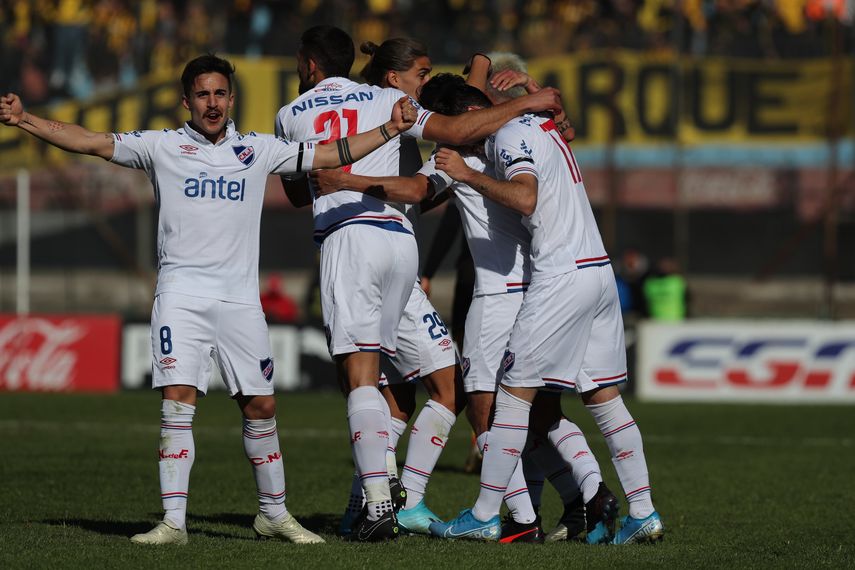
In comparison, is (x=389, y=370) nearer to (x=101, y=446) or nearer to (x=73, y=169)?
(x=101, y=446)

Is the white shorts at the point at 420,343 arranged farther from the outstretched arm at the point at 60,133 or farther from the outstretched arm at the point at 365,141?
the outstretched arm at the point at 60,133

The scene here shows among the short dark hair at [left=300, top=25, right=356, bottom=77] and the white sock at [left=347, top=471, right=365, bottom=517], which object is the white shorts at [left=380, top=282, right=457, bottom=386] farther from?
the short dark hair at [left=300, top=25, right=356, bottom=77]

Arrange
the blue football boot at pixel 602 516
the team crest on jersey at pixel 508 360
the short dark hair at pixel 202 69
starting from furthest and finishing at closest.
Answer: the blue football boot at pixel 602 516 → the team crest on jersey at pixel 508 360 → the short dark hair at pixel 202 69

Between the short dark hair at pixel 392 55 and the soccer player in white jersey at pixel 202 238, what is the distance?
96 cm

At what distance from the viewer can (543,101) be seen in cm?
691

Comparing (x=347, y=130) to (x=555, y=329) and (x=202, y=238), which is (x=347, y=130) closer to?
(x=202, y=238)

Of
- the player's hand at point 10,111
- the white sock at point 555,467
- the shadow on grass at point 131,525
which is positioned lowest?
the shadow on grass at point 131,525

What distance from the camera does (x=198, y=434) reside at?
44.3 ft

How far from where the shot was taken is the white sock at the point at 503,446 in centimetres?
688

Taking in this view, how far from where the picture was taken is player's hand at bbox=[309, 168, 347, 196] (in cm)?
695

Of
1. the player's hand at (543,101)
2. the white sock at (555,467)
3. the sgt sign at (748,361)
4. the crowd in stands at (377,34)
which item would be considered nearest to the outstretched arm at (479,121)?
the player's hand at (543,101)

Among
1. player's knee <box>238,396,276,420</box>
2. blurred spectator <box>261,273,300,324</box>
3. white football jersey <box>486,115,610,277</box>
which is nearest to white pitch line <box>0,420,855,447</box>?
blurred spectator <box>261,273,300,324</box>

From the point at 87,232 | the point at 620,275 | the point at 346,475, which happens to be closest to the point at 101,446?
the point at 346,475

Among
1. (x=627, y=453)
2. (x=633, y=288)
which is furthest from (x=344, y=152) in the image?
(x=633, y=288)
